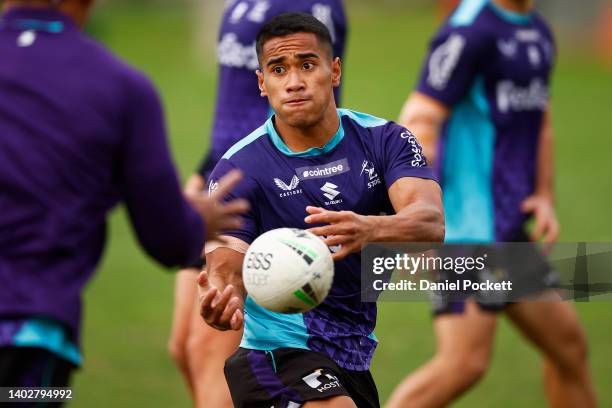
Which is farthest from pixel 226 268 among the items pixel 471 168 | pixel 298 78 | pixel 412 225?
pixel 471 168

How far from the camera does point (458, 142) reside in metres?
8.12

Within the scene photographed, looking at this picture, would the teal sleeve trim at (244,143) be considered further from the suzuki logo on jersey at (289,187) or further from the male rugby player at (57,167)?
the male rugby player at (57,167)

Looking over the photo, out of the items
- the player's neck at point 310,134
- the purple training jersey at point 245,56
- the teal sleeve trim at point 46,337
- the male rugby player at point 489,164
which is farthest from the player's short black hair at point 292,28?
the male rugby player at point 489,164

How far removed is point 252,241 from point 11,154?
4.91 feet

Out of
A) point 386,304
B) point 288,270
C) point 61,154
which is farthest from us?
point 386,304

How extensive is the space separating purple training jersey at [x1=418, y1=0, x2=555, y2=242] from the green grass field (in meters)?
1.72

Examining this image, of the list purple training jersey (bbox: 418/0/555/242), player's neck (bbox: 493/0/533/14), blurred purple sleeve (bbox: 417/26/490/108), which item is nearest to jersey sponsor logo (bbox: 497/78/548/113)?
purple training jersey (bbox: 418/0/555/242)

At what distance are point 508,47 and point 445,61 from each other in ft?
1.39

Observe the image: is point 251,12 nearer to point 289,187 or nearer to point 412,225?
point 289,187

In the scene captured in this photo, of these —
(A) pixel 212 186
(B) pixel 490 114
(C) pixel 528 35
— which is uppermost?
(C) pixel 528 35

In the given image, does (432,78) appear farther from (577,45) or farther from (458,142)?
(577,45)

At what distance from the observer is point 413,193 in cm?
550

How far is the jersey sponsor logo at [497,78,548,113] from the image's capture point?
7.99m

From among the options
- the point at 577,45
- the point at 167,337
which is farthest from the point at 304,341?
the point at 577,45
